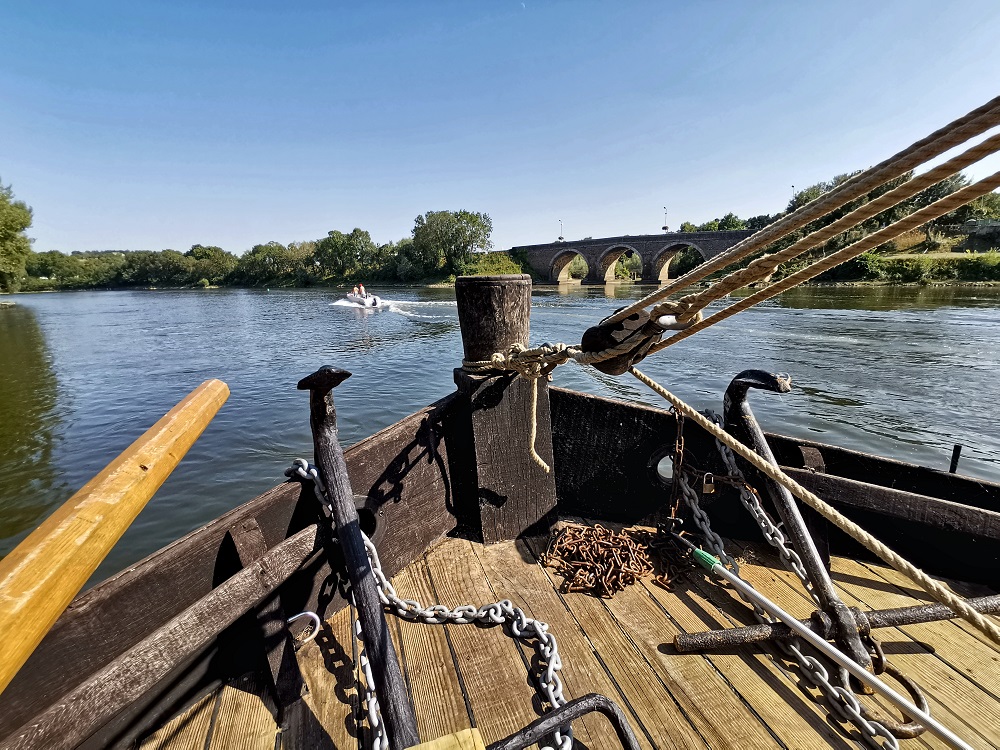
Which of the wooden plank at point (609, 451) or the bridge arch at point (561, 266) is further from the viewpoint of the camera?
the bridge arch at point (561, 266)

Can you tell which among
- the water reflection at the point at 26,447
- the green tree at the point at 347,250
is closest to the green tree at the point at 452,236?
the green tree at the point at 347,250

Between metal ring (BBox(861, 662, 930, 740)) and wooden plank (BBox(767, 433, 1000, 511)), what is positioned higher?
wooden plank (BBox(767, 433, 1000, 511))

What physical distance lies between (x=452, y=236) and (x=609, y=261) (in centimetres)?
3035

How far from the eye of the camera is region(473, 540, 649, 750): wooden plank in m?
1.81

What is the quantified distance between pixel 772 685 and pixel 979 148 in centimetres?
212

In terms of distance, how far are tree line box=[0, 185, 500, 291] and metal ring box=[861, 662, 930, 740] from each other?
67431mm

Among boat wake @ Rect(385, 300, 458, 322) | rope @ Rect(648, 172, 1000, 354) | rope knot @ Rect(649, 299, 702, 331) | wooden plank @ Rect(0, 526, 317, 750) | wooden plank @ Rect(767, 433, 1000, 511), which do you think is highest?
rope @ Rect(648, 172, 1000, 354)

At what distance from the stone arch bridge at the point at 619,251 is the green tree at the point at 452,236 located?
9.15 meters

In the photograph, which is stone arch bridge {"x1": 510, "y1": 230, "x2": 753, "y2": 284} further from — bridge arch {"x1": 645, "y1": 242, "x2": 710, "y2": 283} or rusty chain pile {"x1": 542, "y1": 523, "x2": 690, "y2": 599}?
rusty chain pile {"x1": 542, "y1": 523, "x2": 690, "y2": 599}

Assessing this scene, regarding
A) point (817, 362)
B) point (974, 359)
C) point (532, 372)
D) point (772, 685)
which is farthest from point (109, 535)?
point (974, 359)

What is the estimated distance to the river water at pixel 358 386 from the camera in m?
8.25

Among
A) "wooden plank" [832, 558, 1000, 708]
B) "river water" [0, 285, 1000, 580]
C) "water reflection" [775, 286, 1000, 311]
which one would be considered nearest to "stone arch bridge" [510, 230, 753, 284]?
"water reflection" [775, 286, 1000, 311]

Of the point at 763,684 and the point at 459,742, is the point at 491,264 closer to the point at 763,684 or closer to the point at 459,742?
the point at 763,684

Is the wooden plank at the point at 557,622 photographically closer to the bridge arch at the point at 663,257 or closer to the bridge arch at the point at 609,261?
the bridge arch at the point at 663,257
